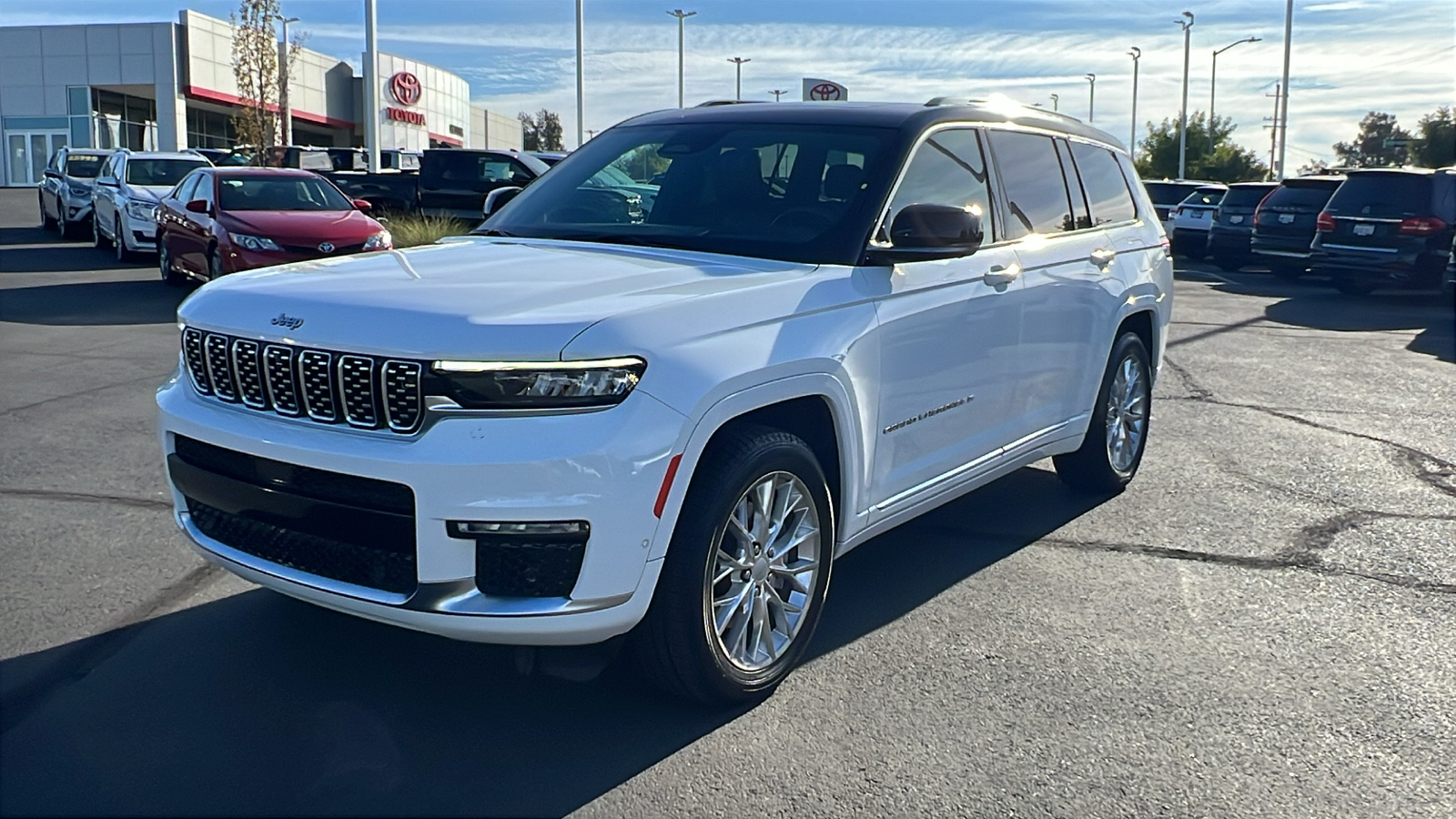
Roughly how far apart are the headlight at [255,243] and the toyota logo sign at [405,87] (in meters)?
52.5

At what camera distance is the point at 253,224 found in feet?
46.3

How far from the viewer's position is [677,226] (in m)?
4.80

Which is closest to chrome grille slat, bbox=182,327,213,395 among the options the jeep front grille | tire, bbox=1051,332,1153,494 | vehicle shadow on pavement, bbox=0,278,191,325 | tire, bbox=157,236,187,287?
the jeep front grille

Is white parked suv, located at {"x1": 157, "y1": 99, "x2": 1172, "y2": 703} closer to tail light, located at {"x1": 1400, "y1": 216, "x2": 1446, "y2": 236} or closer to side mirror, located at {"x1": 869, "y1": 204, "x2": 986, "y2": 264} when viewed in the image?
side mirror, located at {"x1": 869, "y1": 204, "x2": 986, "y2": 264}

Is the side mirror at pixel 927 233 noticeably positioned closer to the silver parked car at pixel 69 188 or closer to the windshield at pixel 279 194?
the windshield at pixel 279 194

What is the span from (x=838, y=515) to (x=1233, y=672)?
1.40 m

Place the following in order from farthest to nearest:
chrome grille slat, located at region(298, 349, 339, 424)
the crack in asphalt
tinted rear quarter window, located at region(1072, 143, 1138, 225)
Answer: tinted rear quarter window, located at region(1072, 143, 1138, 225) < the crack in asphalt < chrome grille slat, located at region(298, 349, 339, 424)

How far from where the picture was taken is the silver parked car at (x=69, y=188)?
24.9 m

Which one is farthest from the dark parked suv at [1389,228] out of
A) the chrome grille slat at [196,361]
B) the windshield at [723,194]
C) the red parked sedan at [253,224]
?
the chrome grille slat at [196,361]

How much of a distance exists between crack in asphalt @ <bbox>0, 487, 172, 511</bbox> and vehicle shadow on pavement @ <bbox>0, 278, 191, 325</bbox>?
7.30m

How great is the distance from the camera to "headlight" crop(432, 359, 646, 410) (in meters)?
3.40

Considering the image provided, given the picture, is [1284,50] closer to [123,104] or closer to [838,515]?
[123,104]

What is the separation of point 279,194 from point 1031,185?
468 inches

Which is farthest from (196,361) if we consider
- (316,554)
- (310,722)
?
(310,722)
